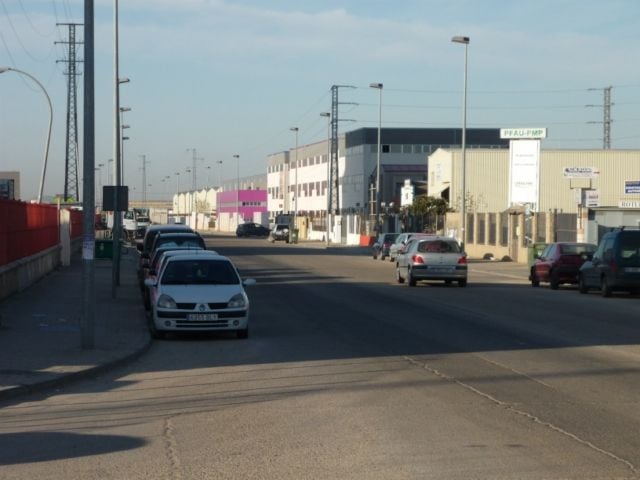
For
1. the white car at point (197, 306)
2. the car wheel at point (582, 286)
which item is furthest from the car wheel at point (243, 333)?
the car wheel at point (582, 286)

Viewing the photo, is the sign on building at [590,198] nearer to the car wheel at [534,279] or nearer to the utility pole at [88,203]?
the car wheel at [534,279]

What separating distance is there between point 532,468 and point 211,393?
4985 mm

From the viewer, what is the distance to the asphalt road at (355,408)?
329 inches

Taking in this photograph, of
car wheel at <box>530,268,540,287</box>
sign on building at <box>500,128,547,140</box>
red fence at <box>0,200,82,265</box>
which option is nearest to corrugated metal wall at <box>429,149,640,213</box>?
sign on building at <box>500,128,547,140</box>

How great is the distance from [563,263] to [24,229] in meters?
17.0

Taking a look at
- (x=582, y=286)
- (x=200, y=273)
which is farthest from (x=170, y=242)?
(x=582, y=286)

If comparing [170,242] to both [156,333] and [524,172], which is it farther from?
[524,172]

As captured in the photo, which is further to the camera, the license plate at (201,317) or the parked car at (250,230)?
the parked car at (250,230)

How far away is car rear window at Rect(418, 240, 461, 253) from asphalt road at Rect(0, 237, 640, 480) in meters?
11.6

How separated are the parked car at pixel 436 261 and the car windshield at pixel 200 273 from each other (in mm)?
14222

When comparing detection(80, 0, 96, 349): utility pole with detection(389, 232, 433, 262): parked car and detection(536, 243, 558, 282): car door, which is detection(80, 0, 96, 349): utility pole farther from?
detection(389, 232, 433, 262): parked car

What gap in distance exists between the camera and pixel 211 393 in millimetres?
12172

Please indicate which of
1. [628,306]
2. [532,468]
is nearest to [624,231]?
[628,306]

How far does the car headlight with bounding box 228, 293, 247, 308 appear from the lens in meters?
17.8
